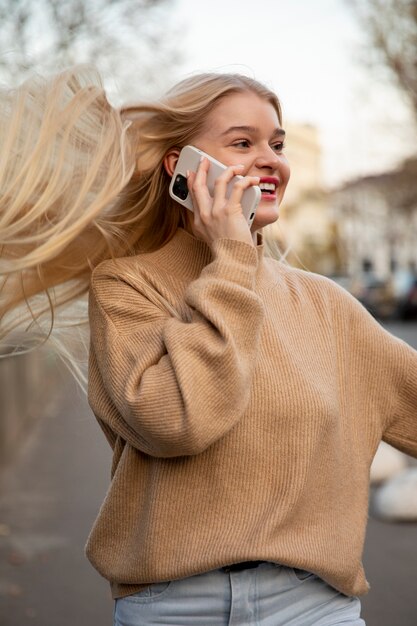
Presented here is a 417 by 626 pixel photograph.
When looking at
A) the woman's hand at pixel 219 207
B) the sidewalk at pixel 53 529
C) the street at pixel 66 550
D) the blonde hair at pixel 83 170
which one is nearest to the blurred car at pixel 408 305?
the sidewalk at pixel 53 529

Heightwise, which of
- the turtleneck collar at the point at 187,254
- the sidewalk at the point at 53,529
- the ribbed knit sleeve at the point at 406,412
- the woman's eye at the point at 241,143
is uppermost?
the woman's eye at the point at 241,143

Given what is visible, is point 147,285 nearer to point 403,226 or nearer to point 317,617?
point 317,617

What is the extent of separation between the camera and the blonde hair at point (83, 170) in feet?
9.75

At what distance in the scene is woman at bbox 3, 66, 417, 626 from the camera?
253 cm

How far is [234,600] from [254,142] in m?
1.11

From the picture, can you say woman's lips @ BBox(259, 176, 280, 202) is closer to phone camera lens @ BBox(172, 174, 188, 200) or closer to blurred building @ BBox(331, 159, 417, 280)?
phone camera lens @ BBox(172, 174, 188, 200)

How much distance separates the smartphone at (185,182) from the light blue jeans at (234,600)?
2.75 feet

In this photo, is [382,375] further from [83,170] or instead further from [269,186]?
[83,170]

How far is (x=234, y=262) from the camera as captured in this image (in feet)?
8.70

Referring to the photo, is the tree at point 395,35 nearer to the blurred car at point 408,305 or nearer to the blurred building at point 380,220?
the blurred building at point 380,220

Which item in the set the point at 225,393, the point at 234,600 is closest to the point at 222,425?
the point at 225,393

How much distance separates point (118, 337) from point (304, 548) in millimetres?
642

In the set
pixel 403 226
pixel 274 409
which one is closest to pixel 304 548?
pixel 274 409

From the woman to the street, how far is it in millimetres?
1458
